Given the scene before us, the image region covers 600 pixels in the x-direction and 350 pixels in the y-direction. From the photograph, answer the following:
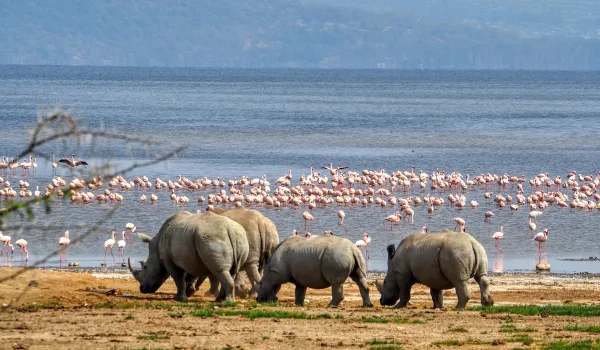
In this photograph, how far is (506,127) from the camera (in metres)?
86.4

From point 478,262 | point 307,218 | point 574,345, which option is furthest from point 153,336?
point 307,218

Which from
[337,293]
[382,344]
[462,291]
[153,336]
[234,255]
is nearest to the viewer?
[382,344]

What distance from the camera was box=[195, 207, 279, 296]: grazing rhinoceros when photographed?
19.5 metres

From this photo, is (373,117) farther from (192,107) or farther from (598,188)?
(598,188)

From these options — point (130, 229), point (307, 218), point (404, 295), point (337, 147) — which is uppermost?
point (337, 147)

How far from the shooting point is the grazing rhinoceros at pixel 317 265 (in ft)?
58.9

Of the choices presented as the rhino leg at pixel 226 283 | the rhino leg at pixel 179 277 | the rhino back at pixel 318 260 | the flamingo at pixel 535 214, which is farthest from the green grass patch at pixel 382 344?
the flamingo at pixel 535 214

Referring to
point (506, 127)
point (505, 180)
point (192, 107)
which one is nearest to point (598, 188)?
point (505, 180)

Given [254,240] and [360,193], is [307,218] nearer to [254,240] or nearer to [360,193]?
[360,193]

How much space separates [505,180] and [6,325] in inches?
1322

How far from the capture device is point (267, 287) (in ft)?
61.1

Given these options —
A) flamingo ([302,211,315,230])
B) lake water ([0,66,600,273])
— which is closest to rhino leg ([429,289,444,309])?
lake water ([0,66,600,273])

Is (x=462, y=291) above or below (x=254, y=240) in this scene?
below

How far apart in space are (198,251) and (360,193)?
79.6ft
